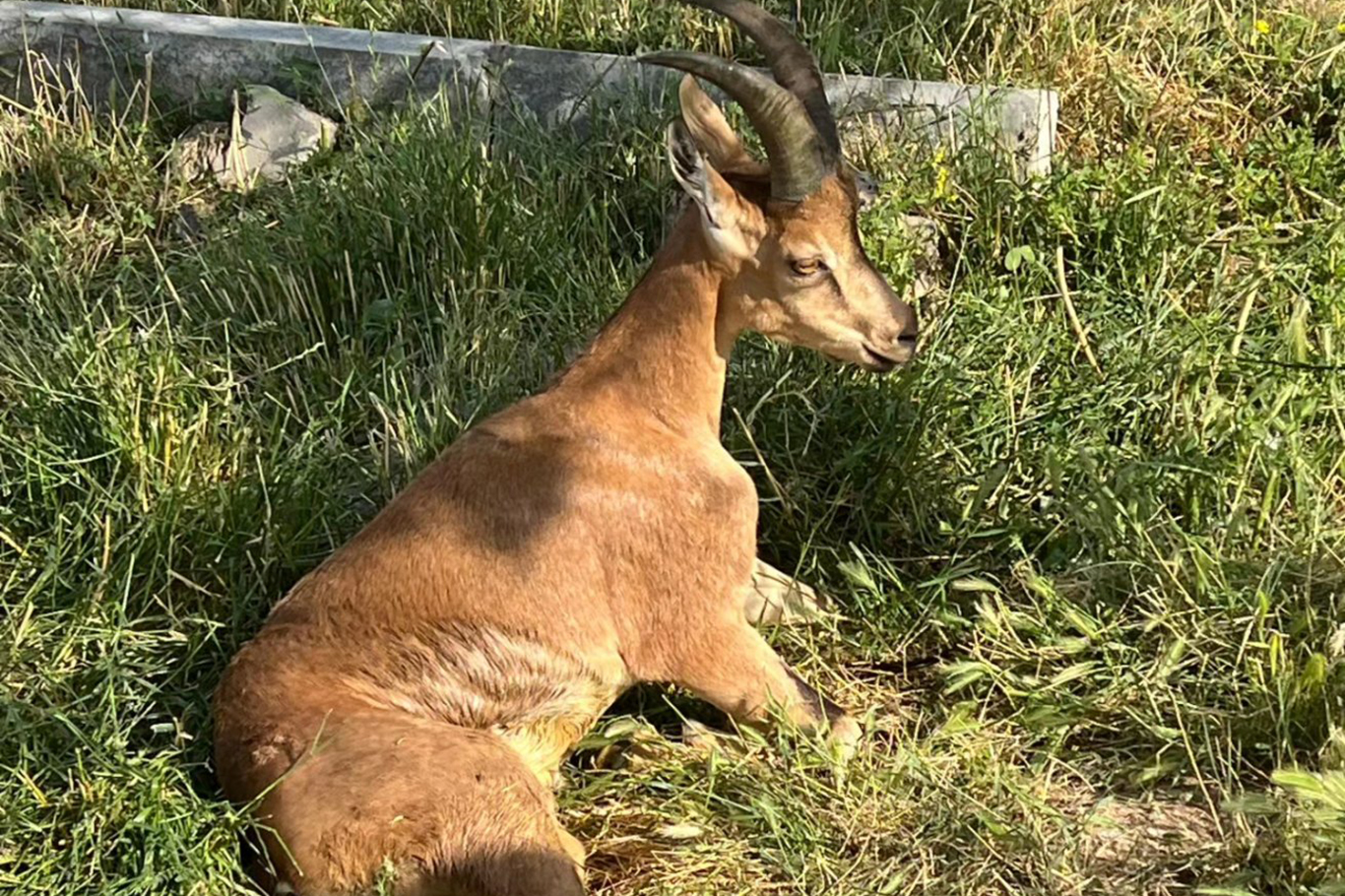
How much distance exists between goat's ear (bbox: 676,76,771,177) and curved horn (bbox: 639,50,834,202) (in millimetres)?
168

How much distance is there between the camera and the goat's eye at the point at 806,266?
4.13m

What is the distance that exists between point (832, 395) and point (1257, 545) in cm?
144

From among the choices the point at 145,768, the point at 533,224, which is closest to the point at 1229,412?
the point at 533,224

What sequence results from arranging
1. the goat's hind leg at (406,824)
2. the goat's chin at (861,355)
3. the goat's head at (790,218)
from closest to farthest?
the goat's hind leg at (406,824), the goat's head at (790,218), the goat's chin at (861,355)

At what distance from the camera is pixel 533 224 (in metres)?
5.84

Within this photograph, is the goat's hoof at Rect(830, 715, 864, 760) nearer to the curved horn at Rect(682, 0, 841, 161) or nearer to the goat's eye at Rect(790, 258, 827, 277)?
the goat's eye at Rect(790, 258, 827, 277)

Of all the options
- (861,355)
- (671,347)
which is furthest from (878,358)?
(671,347)

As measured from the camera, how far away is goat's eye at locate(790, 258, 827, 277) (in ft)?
13.5

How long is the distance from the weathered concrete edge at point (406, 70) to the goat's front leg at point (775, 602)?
89.0 inches

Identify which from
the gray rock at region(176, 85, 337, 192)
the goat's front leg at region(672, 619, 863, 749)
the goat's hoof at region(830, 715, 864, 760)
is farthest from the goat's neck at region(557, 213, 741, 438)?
the gray rock at region(176, 85, 337, 192)

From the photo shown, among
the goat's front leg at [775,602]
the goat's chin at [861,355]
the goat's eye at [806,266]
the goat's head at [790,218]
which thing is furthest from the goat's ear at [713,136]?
the goat's front leg at [775,602]

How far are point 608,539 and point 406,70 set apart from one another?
3427 millimetres

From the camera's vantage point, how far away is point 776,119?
391 cm

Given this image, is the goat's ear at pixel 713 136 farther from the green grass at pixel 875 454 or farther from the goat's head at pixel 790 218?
the green grass at pixel 875 454
